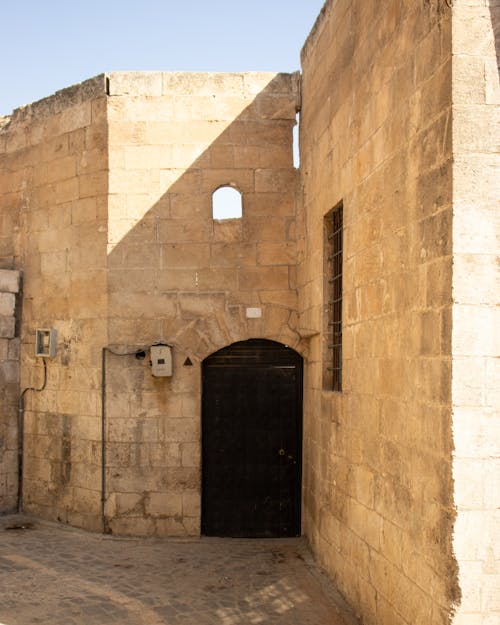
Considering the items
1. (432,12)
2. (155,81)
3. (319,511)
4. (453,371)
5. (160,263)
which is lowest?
(319,511)

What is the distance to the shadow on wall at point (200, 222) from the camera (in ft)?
24.2

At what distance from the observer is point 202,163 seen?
743 cm

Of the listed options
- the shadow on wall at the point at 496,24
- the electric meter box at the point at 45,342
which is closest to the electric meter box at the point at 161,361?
the electric meter box at the point at 45,342

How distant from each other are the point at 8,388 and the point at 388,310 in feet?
18.3

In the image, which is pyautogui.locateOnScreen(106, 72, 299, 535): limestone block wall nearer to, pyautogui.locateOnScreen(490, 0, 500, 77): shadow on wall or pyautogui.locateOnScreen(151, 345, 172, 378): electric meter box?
pyautogui.locateOnScreen(151, 345, 172, 378): electric meter box

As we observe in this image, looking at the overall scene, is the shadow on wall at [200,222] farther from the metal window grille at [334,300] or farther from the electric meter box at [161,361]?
the metal window grille at [334,300]

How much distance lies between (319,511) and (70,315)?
3635 millimetres

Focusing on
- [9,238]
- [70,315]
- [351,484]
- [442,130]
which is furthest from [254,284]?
[442,130]

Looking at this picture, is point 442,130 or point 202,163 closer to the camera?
point 442,130

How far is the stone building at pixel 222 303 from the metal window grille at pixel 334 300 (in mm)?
22

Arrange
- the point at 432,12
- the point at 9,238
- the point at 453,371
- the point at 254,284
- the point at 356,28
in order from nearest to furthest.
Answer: the point at 453,371 < the point at 432,12 < the point at 356,28 < the point at 254,284 < the point at 9,238

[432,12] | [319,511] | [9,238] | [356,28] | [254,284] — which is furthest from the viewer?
[9,238]

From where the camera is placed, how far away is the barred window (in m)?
6.09

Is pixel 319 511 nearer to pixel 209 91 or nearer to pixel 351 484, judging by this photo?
pixel 351 484
